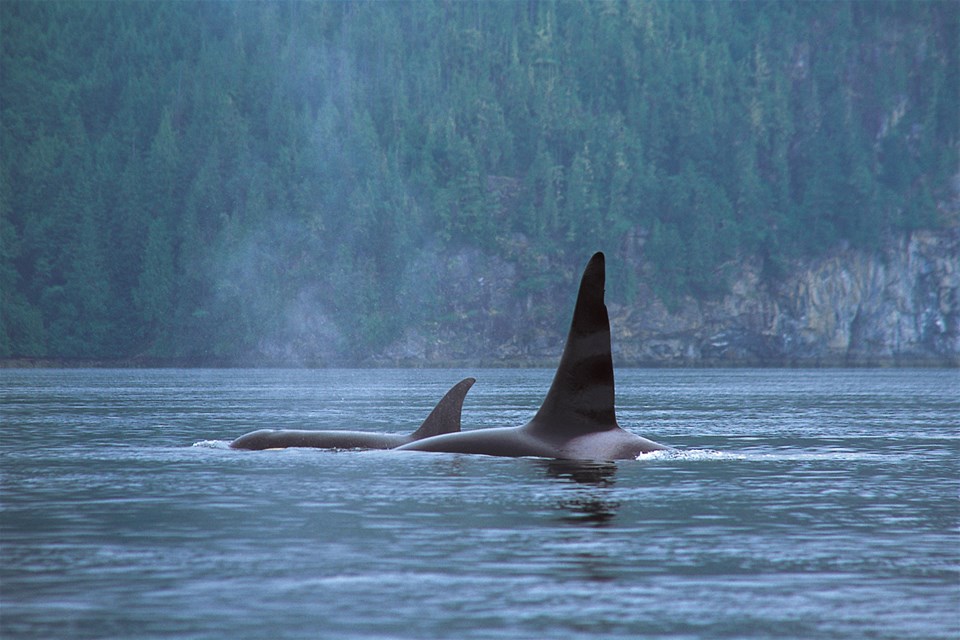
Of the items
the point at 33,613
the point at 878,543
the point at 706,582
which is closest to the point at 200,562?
the point at 33,613

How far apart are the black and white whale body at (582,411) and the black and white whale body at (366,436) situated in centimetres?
249

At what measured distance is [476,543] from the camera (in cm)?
2091

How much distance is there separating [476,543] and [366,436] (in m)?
19.4

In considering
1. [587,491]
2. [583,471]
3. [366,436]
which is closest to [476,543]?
[587,491]

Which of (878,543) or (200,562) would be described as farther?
(878,543)

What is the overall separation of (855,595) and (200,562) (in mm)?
8050

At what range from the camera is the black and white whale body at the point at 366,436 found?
3853 cm

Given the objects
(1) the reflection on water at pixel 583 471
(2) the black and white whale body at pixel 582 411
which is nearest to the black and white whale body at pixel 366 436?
(2) the black and white whale body at pixel 582 411

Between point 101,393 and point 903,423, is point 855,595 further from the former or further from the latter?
point 101,393

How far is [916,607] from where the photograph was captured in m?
16.2

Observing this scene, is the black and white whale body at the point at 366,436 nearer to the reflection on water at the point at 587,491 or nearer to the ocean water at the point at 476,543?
the ocean water at the point at 476,543

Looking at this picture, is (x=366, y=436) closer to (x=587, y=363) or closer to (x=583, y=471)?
(x=587, y=363)

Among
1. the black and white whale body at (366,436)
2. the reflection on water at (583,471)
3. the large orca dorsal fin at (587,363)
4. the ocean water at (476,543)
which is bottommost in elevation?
the ocean water at (476,543)

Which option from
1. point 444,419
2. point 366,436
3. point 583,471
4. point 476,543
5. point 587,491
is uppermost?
point 444,419
